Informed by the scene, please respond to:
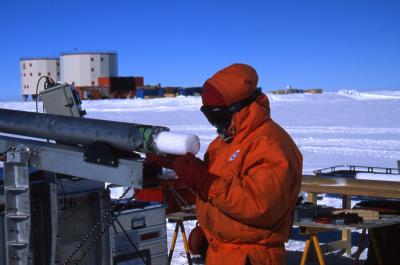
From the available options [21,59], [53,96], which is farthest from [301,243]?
[21,59]

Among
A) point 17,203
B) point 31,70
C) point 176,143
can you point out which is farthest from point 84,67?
point 176,143

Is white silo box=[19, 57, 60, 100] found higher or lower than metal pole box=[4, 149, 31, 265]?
higher

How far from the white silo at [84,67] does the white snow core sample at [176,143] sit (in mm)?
78931

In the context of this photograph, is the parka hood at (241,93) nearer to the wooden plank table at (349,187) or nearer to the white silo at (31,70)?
the wooden plank table at (349,187)

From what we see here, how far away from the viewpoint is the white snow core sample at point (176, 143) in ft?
7.99

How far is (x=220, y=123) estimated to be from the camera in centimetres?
259

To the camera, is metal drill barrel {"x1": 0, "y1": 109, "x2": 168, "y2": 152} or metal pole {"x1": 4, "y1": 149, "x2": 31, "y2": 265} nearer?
metal drill barrel {"x1": 0, "y1": 109, "x2": 168, "y2": 152}

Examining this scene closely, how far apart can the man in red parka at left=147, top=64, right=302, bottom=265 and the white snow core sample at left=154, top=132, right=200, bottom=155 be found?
33 millimetres

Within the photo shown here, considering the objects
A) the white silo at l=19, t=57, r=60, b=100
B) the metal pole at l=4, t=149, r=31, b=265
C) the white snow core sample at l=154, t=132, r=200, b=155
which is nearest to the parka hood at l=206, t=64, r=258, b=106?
the white snow core sample at l=154, t=132, r=200, b=155

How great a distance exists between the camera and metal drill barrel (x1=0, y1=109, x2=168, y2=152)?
8.36 ft

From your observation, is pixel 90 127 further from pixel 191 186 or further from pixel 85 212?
pixel 85 212

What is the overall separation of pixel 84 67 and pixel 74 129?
3125 inches

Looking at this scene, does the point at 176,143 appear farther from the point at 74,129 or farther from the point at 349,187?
the point at 349,187

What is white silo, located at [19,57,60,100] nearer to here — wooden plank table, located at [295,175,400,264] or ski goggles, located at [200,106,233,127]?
wooden plank table, located at [295,175,400,264]
